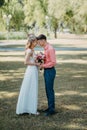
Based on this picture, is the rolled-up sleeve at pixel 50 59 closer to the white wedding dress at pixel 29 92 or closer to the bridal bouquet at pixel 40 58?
the bridal bouquet at pixel 40 58

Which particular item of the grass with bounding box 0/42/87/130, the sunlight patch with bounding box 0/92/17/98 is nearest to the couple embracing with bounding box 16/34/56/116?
the grass with bounding box 0/42/87/130

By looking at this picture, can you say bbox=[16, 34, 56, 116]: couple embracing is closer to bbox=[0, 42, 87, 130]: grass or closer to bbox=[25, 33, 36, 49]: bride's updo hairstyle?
bbox=[25, 33, 36, 49]: bride's updo hairstyle

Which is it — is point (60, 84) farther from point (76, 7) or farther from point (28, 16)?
point (28, 16)

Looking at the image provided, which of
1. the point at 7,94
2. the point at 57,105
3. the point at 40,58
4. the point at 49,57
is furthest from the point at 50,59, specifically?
the point at 7,94

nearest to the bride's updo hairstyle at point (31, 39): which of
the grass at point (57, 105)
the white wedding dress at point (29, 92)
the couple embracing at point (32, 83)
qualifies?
the couple embracing at point (32, 83)

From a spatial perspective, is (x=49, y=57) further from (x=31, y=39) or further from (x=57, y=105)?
(x=57, y=105)

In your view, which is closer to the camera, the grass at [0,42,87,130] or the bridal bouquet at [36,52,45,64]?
the grass at [0,42,87,130]

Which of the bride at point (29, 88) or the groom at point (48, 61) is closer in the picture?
the groom at point (48, 61)

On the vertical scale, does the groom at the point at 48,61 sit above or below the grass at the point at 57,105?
above

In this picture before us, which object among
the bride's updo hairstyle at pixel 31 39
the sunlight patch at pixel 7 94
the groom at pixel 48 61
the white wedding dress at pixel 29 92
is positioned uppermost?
the bride's updo hairstyle at pixel 31 39

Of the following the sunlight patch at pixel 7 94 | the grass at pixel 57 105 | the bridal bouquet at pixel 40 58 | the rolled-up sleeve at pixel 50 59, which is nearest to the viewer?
the grass at pixel 57 105

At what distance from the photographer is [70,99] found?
1168cm

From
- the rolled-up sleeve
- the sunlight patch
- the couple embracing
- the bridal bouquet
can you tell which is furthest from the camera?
the sunlight patch

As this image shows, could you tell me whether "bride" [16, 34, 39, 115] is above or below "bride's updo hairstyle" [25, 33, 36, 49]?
below
